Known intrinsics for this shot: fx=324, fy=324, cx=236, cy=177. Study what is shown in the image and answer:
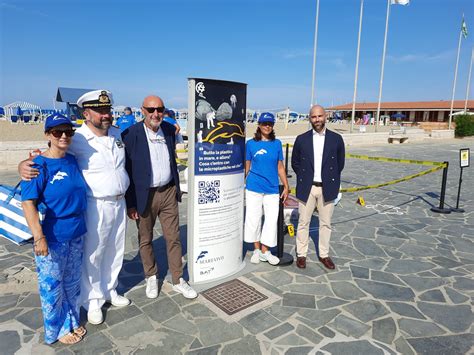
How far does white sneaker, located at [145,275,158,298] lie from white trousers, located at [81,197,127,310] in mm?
358

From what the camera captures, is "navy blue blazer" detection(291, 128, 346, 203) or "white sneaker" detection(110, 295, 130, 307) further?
"navy blue blazer" detection(291, 128, 346, 203)

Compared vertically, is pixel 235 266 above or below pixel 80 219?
below

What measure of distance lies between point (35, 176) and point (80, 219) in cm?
53

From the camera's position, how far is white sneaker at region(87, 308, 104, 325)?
3115mm

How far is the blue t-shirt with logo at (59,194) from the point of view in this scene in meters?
2.44

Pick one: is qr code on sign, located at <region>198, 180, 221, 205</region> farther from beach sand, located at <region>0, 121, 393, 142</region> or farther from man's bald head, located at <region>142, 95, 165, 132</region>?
beach sand, located at <region>0, 121, 393, 142</region>

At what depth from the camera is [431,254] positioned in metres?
4.88

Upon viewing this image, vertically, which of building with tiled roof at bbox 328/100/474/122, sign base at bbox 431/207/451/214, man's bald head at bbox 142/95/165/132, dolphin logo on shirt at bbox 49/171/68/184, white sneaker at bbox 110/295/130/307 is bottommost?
white sneaker at bbox 110/295/130/307

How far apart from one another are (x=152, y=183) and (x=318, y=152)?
6.82ft

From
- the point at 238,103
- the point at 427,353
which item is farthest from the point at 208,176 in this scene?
the point at 427,353

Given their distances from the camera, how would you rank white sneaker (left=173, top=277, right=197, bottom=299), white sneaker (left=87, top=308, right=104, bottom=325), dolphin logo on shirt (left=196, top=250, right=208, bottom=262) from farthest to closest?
dolphin logo on shirt (left=196, top=250, right=208, bottom=262), white sneaker (left=173, top=277, right=197, bottom=299), white sneaker (left=87, top=308, right=104, bottom=325)

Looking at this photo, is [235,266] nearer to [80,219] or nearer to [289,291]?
[289,291]

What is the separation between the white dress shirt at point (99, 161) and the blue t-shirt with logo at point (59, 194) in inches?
4.2

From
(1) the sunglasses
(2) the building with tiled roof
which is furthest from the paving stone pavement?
(2) the building with tiled roof
